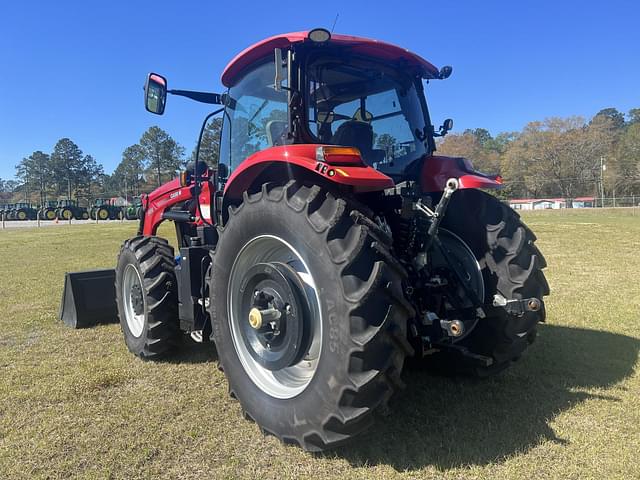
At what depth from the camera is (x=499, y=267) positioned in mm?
3168

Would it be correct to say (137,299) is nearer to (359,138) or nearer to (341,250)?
(359,138)

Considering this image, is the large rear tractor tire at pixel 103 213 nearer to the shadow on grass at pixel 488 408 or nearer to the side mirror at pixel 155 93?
the side mirror at pixel 155 93

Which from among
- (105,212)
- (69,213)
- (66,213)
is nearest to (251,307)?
(105,212)

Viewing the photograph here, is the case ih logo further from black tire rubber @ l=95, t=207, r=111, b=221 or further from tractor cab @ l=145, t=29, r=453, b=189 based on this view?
black tire rubber @ l=95, t=207, r=111, b=221

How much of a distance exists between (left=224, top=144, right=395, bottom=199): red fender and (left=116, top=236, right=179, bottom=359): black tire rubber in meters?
1.65

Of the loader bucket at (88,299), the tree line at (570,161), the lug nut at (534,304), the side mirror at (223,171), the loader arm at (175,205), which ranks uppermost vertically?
the tree line at (570,161)

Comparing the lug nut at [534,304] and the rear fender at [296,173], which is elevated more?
the rear fender at [296,173]

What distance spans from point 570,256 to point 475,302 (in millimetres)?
9827

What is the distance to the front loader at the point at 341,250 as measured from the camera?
234 cm

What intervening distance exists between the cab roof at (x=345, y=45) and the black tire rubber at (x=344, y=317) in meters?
1.08

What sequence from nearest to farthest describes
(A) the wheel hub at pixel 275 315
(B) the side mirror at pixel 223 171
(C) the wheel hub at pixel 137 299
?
(A) the wheel hub at pixel 275 315, (B) the side mirror at pixel 223 171, (C) the wheel hub at pixel 137 299

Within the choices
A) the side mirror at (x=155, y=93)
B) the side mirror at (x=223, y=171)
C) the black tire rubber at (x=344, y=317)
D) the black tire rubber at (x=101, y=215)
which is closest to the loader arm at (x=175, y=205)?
the side mirror at (x=223, y=171)

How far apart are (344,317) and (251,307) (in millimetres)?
985

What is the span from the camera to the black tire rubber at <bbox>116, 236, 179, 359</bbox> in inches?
169
